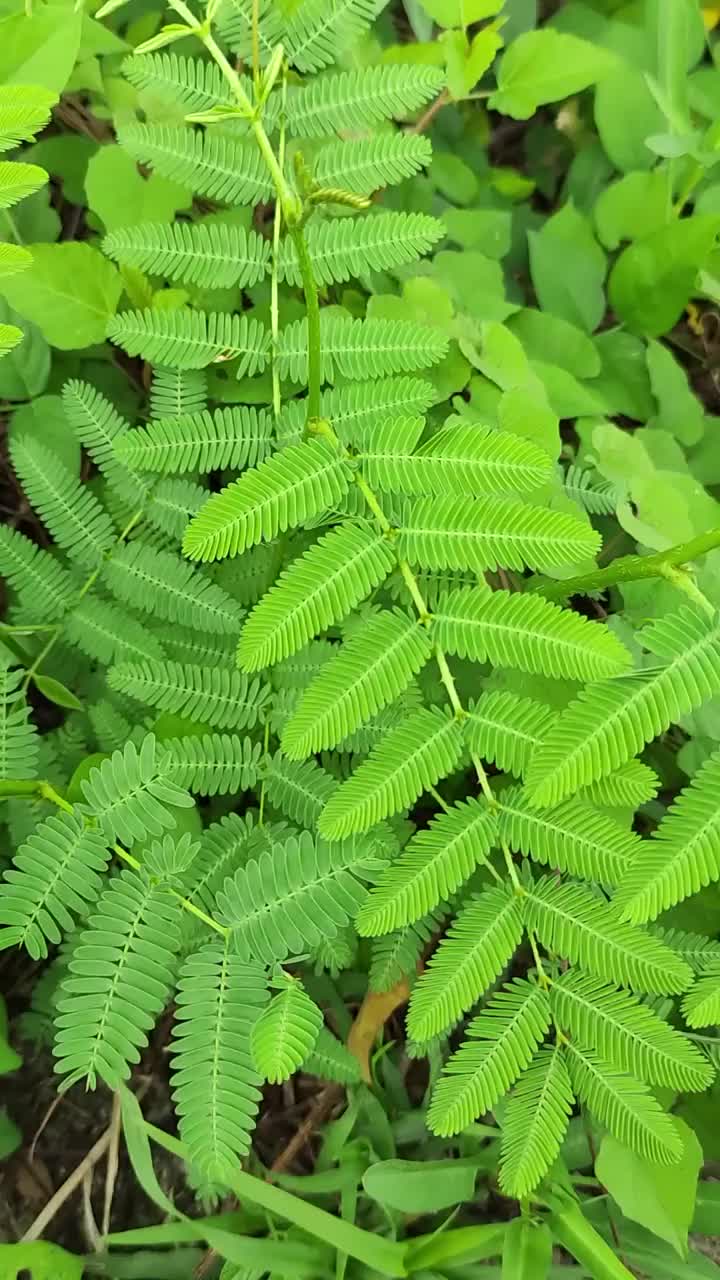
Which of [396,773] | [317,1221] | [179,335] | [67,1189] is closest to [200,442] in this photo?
[179,335]

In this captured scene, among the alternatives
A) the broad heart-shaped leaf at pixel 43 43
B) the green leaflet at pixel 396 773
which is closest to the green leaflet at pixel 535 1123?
the green leaflet at pixel 396 773

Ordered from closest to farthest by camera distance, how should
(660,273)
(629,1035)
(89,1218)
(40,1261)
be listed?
(629,1035) → (40,1261) → (89,1218) → (660,273)

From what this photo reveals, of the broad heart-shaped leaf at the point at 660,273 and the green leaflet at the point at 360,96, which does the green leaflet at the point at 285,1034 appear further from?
the broad heart-shaped leaf at the point at 660,273

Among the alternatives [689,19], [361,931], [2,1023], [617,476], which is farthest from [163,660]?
[689,19]

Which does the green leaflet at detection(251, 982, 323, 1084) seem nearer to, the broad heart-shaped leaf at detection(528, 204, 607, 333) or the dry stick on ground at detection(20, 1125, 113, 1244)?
the dry stick on ground at detection(20, 1125, 113, 1244)

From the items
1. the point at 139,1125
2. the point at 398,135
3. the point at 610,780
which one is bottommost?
the point at 139,1125

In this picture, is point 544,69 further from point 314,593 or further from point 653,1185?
point 653,1185

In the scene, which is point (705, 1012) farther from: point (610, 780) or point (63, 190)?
point (63, 190)
